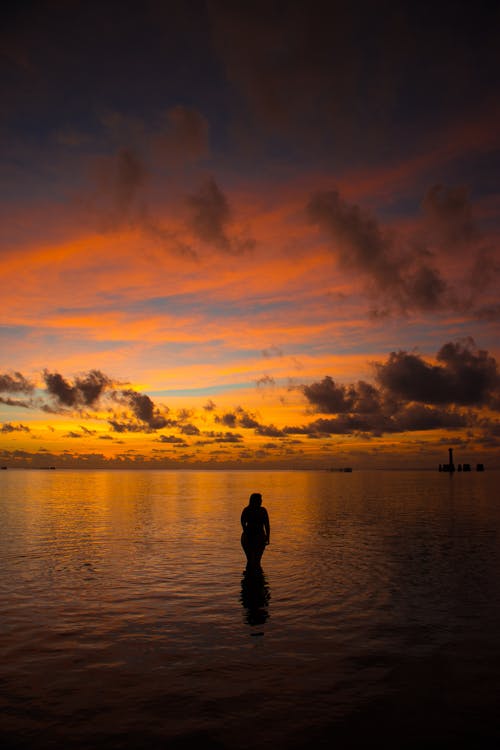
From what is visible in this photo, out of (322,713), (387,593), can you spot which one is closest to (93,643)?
(322,713)

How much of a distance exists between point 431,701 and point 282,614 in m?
6.38

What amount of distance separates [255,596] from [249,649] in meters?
5.47

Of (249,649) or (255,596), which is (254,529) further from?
(249,649)

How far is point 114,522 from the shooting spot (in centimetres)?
4300

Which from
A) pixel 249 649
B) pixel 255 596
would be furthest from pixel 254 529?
pixel 249 649

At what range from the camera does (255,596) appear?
1805 centimetres

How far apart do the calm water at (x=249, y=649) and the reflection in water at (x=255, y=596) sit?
0.29 ft

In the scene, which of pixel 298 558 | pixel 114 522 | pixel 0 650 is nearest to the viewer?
pixel 0 650

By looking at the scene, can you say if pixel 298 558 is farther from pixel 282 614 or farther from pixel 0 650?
pixel 0 650

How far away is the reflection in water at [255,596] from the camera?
15.4 m

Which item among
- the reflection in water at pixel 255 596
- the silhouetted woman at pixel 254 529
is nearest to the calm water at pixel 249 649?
the reflection in water at pixel 255 596

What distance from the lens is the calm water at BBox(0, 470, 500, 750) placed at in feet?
29.4

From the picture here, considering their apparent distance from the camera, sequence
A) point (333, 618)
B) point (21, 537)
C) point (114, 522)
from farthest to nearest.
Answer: point (114, 522)
point (21, 537)
point (333, 618)

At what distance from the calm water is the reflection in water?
0.09 m
